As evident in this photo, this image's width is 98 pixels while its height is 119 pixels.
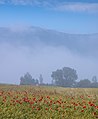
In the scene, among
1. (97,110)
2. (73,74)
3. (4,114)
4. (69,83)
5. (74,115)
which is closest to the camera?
(4,114)

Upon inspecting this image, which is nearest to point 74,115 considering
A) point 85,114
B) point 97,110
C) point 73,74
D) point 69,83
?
point 85,114

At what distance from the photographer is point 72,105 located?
76.8 ft

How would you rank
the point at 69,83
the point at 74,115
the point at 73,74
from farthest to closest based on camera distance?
the point at 73,74 → the point at 69,83 → the point at 74,115

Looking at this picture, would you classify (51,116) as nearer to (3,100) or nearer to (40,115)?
(40,115)

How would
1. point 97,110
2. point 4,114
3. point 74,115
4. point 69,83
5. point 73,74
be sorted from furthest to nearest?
1. point 73,74
2. point 69,83
3. point 97,110
4. point 74,115
5. point 4,114

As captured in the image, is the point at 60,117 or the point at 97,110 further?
the point at 97,110

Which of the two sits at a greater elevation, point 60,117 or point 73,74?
point 73,74

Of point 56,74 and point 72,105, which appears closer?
point 72,105

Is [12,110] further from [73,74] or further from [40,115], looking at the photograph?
[73,74]

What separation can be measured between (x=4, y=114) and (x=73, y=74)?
17945 centimetres

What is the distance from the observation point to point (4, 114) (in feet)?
63.7

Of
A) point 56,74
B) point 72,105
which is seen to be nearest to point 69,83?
point 56,74

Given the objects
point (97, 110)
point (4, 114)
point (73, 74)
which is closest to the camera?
point (4, 114)

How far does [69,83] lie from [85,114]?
16395 cm
